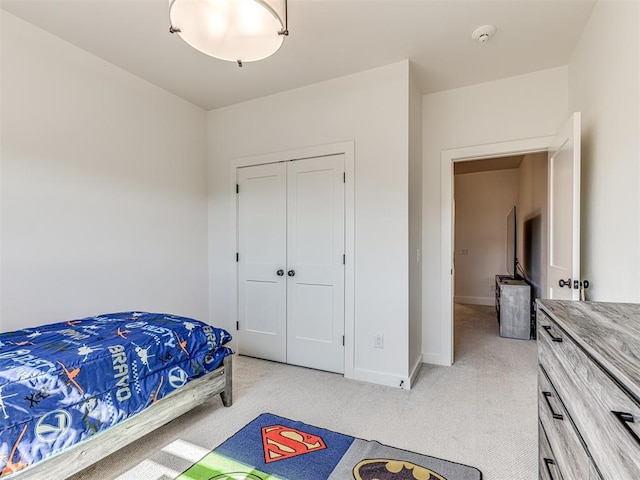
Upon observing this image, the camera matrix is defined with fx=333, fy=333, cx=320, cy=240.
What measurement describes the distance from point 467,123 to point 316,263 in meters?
1.96

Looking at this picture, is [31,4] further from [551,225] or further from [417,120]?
[551,225]

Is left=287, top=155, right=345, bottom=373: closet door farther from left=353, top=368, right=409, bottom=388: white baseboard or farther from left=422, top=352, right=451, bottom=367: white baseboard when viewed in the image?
left=422, top=352, right=451, bottom=367: white baseboard

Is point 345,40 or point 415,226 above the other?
point 345,40

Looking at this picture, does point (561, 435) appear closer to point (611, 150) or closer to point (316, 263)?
point (611, 150)

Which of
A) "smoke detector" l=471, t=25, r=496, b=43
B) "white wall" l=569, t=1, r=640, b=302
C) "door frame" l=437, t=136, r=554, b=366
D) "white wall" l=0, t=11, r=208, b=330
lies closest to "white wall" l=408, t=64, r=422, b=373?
"door frame" l=437, t=136, r=554, b=366

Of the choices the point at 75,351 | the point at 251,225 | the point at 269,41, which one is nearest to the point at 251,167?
the point at 251,225

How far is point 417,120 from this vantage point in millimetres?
3113

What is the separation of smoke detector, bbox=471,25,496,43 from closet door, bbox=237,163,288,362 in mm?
1880

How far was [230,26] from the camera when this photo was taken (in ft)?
5.04

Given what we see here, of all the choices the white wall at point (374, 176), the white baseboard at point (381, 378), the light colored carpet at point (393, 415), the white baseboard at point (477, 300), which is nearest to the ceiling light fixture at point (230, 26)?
the white wall at point (374, 176)

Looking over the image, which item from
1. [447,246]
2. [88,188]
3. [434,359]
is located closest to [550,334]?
[447,246]

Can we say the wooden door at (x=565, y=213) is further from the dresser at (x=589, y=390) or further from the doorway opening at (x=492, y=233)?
the doorway opening at (x=492, y=233)

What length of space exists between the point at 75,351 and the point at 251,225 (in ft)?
6.69

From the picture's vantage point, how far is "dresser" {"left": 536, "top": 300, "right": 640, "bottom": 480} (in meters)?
0.65
